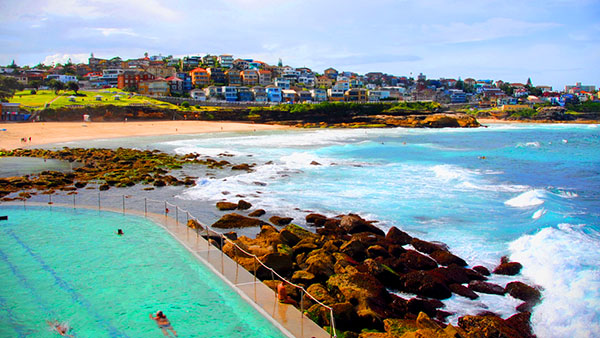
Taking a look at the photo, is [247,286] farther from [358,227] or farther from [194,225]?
[358,227]

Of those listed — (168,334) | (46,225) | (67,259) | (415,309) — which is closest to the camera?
(168,334)

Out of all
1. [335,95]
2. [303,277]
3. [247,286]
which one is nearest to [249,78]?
[335,95]

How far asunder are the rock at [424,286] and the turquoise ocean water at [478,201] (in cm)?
36

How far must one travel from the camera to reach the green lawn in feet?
243

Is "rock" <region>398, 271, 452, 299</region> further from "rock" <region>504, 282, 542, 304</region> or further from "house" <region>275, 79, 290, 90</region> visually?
"house" <region>275, 79, 290, 90</region>

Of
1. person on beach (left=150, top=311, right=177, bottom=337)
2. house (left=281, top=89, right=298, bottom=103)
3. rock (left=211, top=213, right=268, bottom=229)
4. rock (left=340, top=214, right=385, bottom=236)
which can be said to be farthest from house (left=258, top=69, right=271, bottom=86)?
person on beach (left=150, top=311, right=177, bottom=337)

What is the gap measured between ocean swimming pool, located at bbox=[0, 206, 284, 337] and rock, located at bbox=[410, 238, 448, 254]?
7.11 m

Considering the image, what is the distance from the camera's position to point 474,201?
21109mm

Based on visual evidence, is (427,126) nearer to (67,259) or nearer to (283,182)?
(283,182)

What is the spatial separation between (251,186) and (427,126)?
69.9 metres

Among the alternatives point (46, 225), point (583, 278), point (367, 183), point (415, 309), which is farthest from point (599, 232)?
point (46, 225)

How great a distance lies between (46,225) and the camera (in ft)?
51.5

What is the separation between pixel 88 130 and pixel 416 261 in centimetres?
5892

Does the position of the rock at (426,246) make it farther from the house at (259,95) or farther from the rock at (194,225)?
the house at (259,95)
